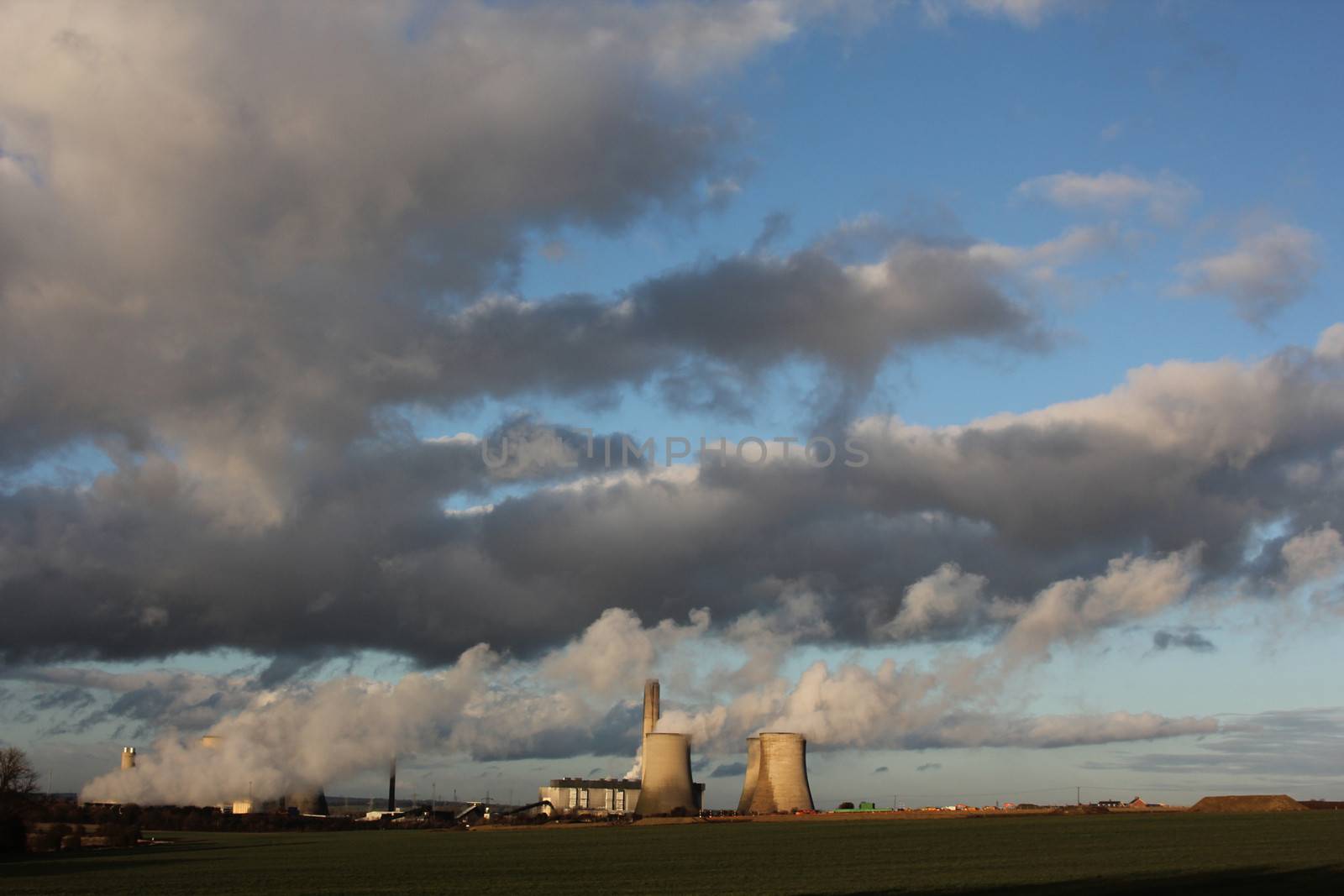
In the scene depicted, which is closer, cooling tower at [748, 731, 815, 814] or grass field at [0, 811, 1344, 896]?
grass field at [0, 811, 1344, 896]

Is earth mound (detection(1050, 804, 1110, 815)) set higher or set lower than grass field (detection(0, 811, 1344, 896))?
lower

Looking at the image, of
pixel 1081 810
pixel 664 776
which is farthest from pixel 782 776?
pixel 1081 810

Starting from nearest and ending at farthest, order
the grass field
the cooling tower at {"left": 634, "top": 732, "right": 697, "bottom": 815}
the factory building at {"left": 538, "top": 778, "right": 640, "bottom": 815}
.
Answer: the grass field → the cooling tower at {"left": 634, "top": 732, "right": 697, "bottom": 815} → the factory building at {"left": 538, "top": 778, "right": 640, "bottom": 815}

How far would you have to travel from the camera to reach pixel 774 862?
2534 inches

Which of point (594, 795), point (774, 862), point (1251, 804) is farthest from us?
point (594, 795)

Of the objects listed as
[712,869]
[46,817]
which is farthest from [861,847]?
[46,817]

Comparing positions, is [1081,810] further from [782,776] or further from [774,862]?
[774,862]

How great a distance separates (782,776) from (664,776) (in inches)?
492

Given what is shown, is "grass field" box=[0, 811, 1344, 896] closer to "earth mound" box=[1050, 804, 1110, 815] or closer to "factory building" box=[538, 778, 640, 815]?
"earth mound" box=[1050, 804, 1110, 815]

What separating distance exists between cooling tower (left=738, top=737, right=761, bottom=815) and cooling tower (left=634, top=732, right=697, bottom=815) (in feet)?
18.4

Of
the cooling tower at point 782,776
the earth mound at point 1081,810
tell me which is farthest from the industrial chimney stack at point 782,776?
the earth mound at point 1081,810

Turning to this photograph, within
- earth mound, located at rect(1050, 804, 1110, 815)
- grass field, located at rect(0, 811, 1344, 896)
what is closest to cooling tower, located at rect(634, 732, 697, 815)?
grass field, located at rect(0, 811, 1344, 896)

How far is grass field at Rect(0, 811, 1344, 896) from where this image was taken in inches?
1962

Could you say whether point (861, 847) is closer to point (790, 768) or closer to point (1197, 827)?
point (1197, 827)
